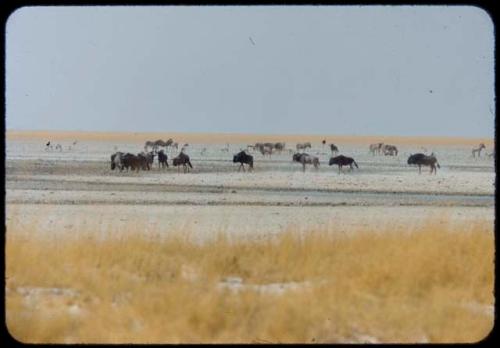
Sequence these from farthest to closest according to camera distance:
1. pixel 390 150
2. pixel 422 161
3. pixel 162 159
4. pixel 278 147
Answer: pixel 390 150 < pixel 278 147 < pixel 422 161 < pixel 162 159

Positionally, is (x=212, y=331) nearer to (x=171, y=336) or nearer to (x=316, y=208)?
(x=171, y=336)

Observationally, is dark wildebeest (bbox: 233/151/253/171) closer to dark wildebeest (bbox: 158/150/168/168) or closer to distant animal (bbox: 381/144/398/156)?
dark wildebeest (bbox: 158/150/168/168)

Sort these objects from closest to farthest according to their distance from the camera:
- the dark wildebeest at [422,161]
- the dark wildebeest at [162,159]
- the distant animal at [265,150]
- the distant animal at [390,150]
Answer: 1. the dark wildebeest at [162,159]
2. the dark wildebeest at [422,161]
3. the distant animal at [265,150]
4. the distant animal at [390,150]

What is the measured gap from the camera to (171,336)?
4.81 meters

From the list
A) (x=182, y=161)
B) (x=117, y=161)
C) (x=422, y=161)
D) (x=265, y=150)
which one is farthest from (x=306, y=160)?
(x=117, y=161)

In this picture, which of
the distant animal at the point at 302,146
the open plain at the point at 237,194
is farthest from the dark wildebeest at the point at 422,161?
the distant animal at the point at 302,146

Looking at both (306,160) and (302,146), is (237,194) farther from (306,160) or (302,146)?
(302,146)

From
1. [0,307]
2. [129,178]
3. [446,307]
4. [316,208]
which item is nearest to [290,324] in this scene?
[446,307]

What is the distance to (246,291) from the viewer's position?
18.0 feet

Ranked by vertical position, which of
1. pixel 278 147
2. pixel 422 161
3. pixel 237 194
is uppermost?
pixel 278 147

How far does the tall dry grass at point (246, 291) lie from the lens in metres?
4.95

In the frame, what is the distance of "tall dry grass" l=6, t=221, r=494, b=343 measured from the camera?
495 cm

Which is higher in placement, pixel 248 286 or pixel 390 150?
pixel 390 150

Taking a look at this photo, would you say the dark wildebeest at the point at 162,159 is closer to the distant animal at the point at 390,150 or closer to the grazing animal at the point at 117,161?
the grazing animal at the point at 117,161
